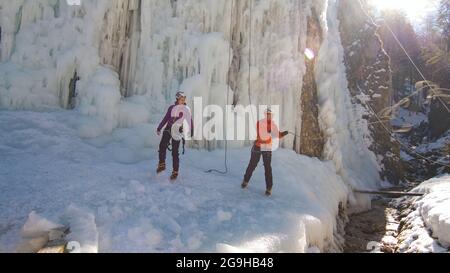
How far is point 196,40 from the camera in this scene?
11484 mm

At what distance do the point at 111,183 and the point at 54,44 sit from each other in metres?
5.58

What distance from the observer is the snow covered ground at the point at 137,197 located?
5500mm

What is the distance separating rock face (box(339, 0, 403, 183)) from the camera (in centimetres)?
2292

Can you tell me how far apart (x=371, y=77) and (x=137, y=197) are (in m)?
21.9

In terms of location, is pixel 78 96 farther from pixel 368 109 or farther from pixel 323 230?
pixel 368 109

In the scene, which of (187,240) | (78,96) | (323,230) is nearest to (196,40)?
(78,96)

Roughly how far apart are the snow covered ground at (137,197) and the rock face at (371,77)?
44.0ft

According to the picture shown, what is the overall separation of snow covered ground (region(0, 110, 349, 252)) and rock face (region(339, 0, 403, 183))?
528 inches
